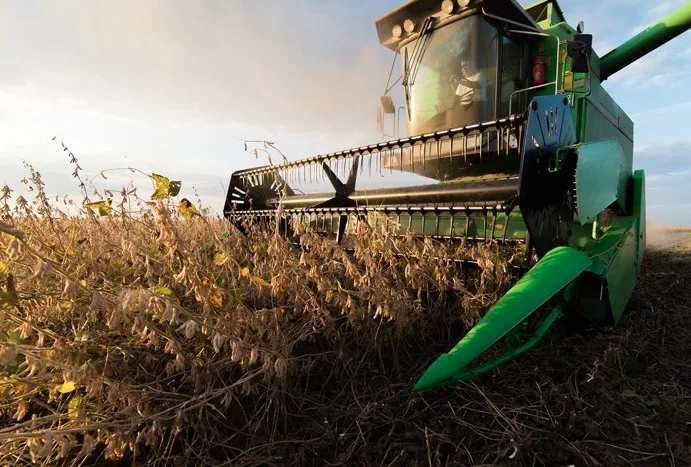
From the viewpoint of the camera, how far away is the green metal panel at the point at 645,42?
4.38m

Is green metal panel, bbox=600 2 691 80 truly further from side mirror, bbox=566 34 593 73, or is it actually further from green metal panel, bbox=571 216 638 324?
green metal panel, bbox=571 216 638 324

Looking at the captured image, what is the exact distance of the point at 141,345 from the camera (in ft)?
5.13

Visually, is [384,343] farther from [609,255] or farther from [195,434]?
[609,255]

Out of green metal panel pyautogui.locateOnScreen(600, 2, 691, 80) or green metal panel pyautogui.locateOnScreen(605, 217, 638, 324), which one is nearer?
green metal panel pyautogui.locateOnScreen(605, 217, 638, 324)

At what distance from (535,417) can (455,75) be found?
3.07 meters

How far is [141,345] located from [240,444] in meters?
0.56

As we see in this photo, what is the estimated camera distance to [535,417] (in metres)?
1.49

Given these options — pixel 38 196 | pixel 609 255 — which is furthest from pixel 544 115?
pixel 38 196

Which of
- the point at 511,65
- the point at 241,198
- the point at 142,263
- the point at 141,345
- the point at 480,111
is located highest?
the point at 511,65

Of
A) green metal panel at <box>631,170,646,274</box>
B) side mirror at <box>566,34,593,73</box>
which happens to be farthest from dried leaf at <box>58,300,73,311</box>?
green metal panel at <box>631,170,646,274</box>

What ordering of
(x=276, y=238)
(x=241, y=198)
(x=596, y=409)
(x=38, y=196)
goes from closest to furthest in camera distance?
(x=596, y=409), (x=276, y=238), (x=38, y=196), (x=241, y=198)

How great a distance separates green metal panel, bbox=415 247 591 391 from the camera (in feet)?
4.75

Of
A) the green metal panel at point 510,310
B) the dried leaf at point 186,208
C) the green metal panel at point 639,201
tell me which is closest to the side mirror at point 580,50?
the green metal panel at point 639,201

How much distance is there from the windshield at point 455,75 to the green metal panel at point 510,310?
2.08m
